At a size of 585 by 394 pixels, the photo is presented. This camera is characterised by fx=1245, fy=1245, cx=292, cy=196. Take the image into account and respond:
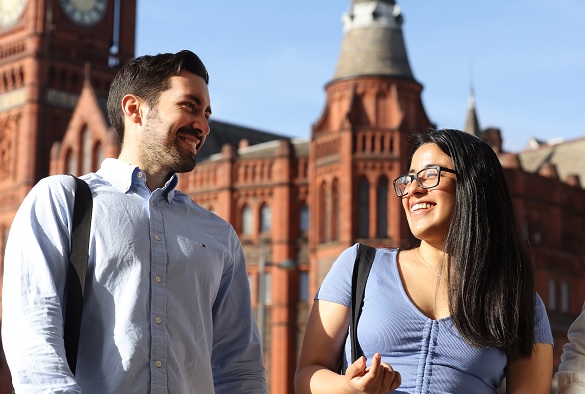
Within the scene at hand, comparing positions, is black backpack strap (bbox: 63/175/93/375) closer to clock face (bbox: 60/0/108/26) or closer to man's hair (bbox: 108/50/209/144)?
man's hair (bbox: 108/50/209/144)

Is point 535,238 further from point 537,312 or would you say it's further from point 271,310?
point 537,312

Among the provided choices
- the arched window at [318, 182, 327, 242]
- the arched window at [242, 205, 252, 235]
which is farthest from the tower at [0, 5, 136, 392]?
the arched window at [318, 182, 327, 242]

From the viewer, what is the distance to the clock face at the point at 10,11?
211 ft

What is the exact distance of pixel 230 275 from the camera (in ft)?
19.4

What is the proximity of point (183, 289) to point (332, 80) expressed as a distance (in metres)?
45.0

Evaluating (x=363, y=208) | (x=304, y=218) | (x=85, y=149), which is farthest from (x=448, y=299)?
(x=85, y=149)

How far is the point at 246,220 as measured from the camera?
178 feet

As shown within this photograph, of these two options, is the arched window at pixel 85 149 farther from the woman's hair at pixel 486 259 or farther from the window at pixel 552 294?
the woman's hair at pixel 486 259

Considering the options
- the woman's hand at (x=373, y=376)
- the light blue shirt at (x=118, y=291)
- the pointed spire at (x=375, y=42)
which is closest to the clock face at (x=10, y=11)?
the pointed spire at (x=375, y=42)

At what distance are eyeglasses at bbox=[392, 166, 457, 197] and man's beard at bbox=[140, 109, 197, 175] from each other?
0.93m

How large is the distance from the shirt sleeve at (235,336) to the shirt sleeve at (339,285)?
2.06 ft

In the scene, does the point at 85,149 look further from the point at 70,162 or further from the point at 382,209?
the point at 382,209

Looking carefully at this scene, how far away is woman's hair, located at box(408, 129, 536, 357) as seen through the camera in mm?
5168

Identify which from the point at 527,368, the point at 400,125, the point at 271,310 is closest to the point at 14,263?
the point at 527,368
